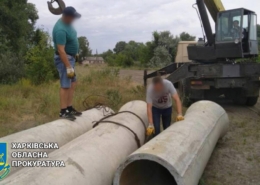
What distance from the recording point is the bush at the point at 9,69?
1552 cm

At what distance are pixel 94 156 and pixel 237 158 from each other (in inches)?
117

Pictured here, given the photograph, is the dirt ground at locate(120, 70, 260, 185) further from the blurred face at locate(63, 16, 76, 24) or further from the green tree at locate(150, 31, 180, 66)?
the green tree at locate(150, 31, 180, 66)

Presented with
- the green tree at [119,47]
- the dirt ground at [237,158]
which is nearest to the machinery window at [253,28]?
the dirt ground at [237,158]

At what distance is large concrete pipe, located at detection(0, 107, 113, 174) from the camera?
4.16m

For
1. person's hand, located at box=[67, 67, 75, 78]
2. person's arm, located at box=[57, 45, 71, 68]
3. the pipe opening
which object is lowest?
the pipe opening

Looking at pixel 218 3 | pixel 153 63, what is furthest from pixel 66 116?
pixel 153 63

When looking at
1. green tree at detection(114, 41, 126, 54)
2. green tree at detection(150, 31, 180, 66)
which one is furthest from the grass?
green tree at detection(114, 41, 126, 54)

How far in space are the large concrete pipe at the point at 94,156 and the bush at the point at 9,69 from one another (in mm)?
11583

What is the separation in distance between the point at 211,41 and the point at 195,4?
1.31 meters

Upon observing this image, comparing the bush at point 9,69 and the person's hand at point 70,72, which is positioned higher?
the person's hand at point 70,72

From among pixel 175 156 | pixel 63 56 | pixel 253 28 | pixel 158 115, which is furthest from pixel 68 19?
pixel 253 28

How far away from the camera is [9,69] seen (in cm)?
1586

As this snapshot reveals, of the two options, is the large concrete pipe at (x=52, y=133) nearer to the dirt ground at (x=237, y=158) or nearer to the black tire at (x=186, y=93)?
the dirt ground at (x=237, y=158)

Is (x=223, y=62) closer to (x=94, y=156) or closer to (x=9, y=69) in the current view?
(x=94, y=156)
